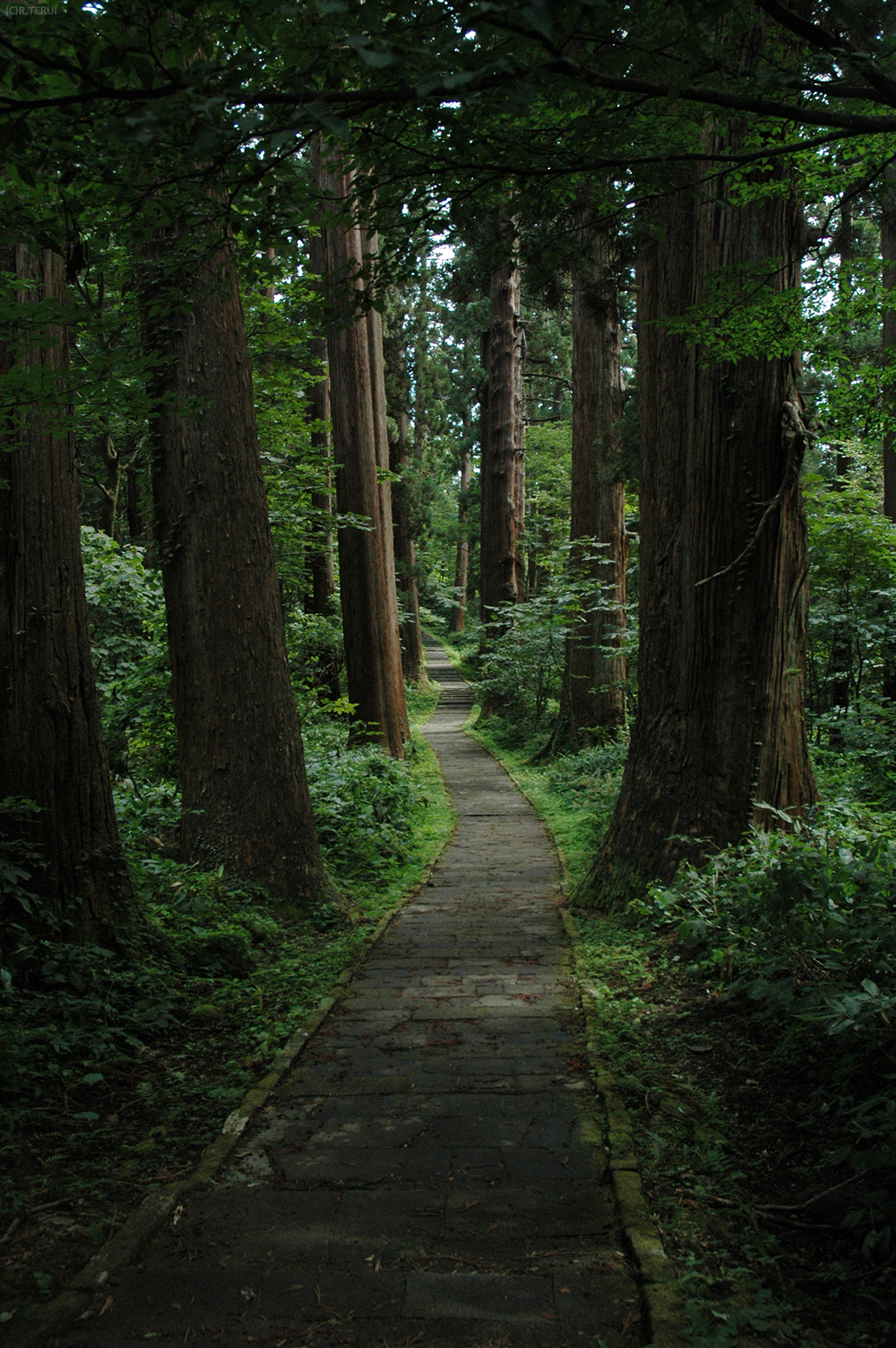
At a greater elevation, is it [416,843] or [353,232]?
[353,232]

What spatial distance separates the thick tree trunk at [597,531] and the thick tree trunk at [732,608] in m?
7.65

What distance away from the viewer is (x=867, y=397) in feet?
18.5

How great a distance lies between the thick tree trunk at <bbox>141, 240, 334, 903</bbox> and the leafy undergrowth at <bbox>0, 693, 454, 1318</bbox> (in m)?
0.46

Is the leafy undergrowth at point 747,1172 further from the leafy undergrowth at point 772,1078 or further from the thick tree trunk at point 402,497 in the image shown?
the thick tree trunk at point 402,497

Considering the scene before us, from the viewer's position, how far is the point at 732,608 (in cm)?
594

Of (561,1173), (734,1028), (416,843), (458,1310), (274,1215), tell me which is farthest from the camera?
(416,843)

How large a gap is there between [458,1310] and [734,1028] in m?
2.37

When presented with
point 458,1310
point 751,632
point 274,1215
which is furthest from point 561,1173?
point 751,632

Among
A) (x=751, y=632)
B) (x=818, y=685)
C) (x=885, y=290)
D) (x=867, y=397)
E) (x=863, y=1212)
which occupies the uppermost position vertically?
(x=885, y=290)

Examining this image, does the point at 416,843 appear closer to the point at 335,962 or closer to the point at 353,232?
the point at 335,962

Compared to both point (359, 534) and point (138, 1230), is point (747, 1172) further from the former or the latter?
point (359, 534)

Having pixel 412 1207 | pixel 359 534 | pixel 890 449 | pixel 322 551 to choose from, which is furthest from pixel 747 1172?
pixel 322 551

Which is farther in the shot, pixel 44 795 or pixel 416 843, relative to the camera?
pixel 416 843

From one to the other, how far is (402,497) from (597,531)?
34.8 feet
